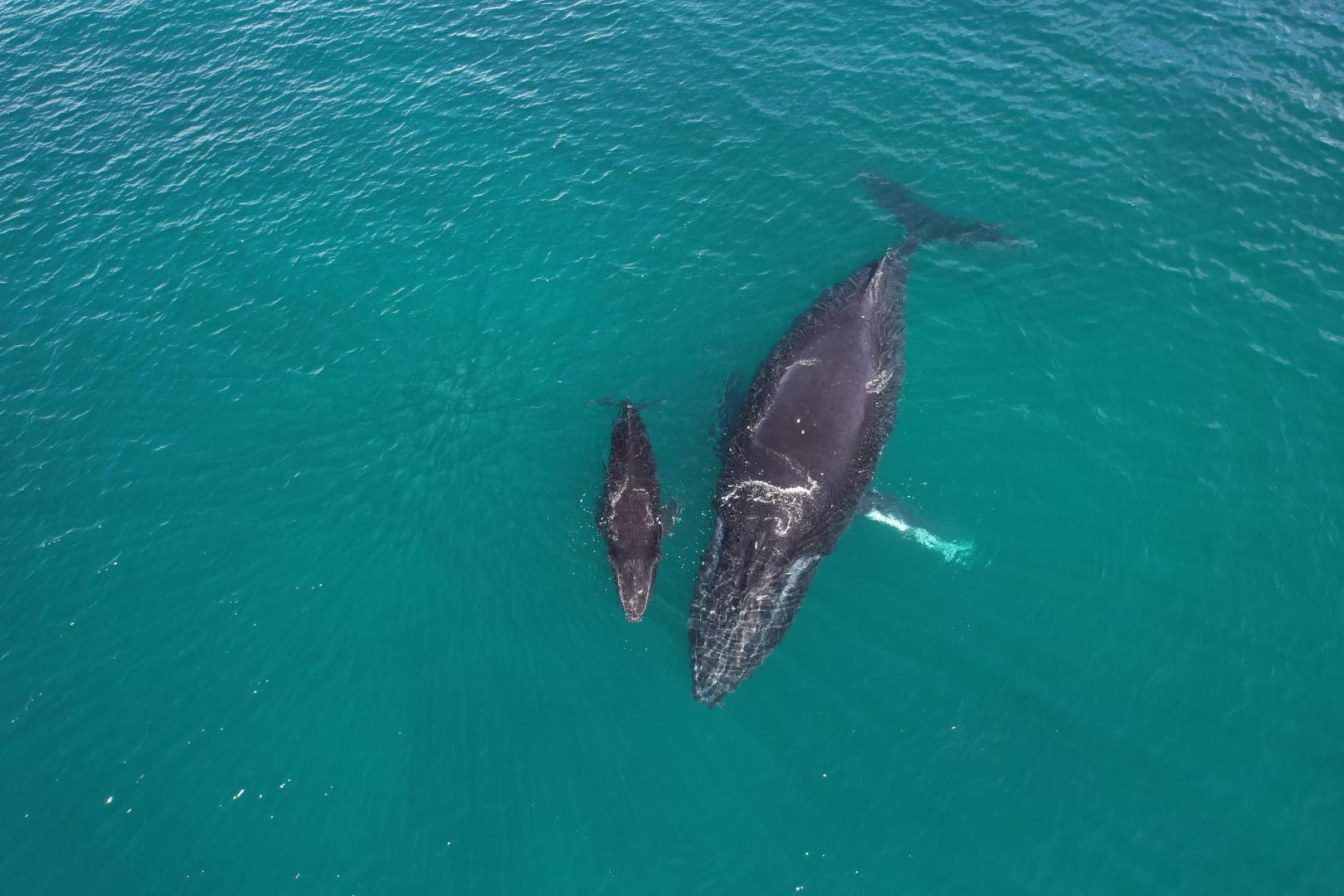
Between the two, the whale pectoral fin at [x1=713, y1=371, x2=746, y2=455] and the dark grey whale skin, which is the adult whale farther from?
the dark grey whale skin

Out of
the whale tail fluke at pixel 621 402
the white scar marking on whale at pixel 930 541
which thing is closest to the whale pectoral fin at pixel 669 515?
the whale tail fluke at pixel 621 402

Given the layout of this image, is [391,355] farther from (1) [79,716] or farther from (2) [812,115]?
(2) [812,115]

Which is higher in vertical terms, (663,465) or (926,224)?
(926,224)

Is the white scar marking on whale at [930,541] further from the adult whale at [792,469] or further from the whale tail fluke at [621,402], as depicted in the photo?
the whale tail fluke at [621,402]

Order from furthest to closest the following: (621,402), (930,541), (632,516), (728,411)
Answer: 1. (621,402)
2. (728,411)
3. (632,516)
4. (930,541)

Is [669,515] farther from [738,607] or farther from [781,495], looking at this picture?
[738,607]

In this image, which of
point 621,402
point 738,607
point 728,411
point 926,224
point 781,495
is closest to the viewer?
point 738,607

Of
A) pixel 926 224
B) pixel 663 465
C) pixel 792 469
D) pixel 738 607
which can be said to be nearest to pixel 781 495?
pixel 792 469

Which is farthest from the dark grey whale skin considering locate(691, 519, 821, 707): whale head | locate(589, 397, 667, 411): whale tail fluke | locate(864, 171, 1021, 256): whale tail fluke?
locate(864, 171, 1021, 256): whale tail fluke
